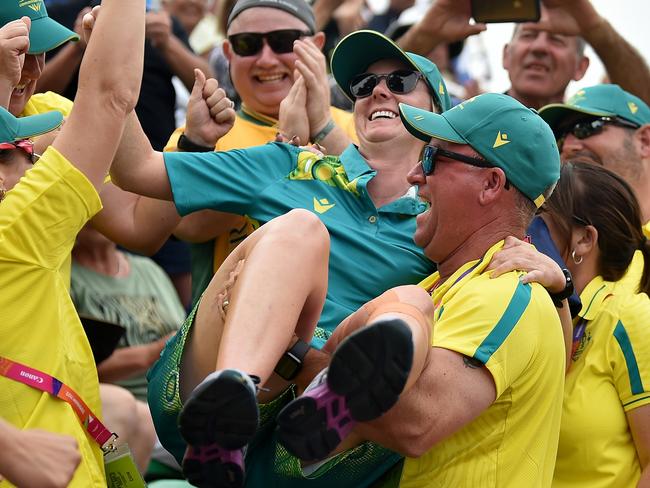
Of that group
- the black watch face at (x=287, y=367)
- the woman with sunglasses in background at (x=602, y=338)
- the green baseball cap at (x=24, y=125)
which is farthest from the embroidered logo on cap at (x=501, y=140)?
the green baseball cap at (x=24, y=125)

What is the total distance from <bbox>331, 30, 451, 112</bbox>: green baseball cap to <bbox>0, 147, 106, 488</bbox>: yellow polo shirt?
1757 millimetres

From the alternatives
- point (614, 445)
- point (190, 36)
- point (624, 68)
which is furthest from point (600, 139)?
point (190, 36)

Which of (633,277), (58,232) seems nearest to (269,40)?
(633,277)

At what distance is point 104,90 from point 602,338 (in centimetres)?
222

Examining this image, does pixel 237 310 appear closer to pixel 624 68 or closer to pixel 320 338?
pixel 320 338

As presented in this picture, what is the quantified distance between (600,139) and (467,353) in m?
2.74

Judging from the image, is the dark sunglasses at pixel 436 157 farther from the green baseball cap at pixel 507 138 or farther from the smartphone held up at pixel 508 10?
the smartphone held up at pixel 508 10

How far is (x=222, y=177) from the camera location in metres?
4.81

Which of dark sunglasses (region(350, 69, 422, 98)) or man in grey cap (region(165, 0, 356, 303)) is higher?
dark sunglasses (region(350, 69, 422, 98))

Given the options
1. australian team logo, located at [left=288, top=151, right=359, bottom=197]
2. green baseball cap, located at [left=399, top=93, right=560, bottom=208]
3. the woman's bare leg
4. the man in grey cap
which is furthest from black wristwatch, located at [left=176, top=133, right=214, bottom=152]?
green baseball cap, located at [left=399, top=93, right=560, bottom=208]

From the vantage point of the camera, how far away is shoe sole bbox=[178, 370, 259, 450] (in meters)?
3.48

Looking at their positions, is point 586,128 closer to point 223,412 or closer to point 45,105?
point 45,105

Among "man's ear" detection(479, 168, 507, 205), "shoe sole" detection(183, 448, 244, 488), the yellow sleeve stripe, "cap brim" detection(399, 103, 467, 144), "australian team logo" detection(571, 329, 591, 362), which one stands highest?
"cap brim" detection(399, 103, 467, 144)

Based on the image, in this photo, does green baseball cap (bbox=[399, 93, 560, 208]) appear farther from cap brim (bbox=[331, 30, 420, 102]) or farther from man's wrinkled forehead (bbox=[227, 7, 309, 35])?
man's wrinkled forehead (bbox=[227, 7, 309, 35])
